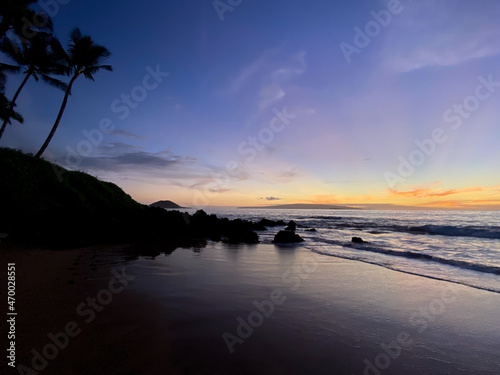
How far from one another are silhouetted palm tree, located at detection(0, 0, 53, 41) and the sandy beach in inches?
772

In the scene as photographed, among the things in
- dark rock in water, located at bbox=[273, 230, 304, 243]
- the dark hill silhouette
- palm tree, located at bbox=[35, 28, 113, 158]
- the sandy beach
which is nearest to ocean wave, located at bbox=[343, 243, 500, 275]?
the sandy beach

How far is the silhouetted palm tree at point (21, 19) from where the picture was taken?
16391 millimetres

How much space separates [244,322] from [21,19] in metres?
25.8

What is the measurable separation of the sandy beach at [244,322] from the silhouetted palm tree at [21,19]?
19.6 m

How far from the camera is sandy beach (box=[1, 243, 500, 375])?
9.52ft

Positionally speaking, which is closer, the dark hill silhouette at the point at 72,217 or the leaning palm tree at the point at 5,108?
the dark hill silhouette at the point at 72,217

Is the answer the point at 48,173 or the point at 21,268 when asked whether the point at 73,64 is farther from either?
the point at 21,268

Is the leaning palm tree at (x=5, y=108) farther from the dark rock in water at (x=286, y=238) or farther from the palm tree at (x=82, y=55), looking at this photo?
the dark rock in water at (x=286, y=238)

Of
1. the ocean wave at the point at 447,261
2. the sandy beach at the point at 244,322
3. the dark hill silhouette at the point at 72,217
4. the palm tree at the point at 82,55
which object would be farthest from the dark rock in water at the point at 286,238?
the palm tree at the point at 82,55

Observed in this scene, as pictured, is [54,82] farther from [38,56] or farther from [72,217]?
[72,217]

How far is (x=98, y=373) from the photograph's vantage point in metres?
2.50

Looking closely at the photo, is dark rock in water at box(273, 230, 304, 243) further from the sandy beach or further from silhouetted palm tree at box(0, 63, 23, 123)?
silhouetted palm tree at box(0, 63, 23, 123)

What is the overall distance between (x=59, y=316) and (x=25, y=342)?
768 mm

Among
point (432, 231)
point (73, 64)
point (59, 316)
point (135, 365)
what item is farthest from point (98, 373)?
point (432, 231)
